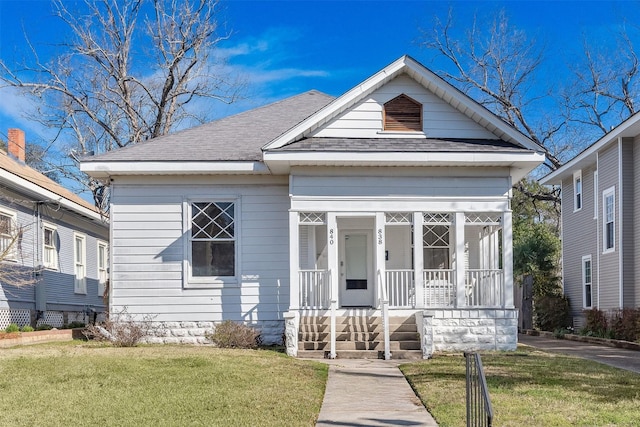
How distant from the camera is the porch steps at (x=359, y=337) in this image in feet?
45.6

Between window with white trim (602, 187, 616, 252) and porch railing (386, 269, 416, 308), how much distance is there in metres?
7.66

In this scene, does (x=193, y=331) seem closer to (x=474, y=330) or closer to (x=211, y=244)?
(x=211, y=244)

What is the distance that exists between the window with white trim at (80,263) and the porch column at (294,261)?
11788 mm

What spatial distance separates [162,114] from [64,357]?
19022mm

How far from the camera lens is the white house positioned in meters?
15.0

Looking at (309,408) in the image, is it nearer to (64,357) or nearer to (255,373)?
(255,373)

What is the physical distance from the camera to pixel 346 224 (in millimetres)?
17078

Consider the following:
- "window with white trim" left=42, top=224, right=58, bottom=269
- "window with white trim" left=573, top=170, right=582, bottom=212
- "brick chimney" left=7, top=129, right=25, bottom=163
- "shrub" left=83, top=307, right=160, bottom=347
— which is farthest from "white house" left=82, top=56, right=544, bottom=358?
"brick chimney" left=7, top=129, right=25, bottom=163

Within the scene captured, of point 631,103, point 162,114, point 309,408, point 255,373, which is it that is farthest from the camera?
point 631,103

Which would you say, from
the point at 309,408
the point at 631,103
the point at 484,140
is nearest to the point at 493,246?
the point at 484,140

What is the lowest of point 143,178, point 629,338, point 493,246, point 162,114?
point 629,338

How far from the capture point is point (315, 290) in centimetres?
1555

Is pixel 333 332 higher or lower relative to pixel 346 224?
lower

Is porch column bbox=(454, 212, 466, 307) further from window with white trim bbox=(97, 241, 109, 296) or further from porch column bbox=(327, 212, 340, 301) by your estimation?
window with white trim bbox=(97, 241, 109, 296)
